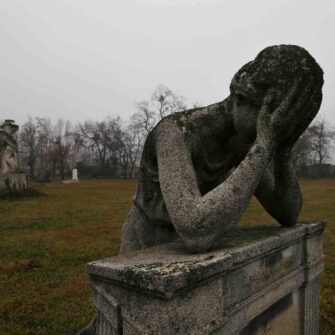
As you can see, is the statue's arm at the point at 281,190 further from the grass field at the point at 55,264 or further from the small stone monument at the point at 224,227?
the grass field at the point at 55,264

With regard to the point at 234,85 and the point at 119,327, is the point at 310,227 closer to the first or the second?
the point at 234,85

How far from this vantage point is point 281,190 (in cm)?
299

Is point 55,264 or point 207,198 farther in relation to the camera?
point 55,264

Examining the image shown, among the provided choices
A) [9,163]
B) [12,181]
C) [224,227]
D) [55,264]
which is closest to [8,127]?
[9,163]

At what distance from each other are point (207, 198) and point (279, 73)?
91 cm

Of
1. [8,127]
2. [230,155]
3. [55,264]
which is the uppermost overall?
[8,127]

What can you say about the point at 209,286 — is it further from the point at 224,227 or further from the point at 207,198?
the point at 207,198

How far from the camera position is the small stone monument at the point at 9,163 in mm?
18922

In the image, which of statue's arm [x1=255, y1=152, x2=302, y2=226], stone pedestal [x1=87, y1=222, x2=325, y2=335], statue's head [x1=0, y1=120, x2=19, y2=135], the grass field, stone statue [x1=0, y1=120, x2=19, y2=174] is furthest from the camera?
statue's head [x1=0, y1=120, x2=19, y2=135]

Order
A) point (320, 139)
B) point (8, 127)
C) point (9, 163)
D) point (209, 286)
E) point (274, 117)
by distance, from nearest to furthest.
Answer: point (209, 286) < point (274, 117) < point (9, 163) < point (8, 127) < point (320, 139)

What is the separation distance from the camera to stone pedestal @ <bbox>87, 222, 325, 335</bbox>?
1813 mm

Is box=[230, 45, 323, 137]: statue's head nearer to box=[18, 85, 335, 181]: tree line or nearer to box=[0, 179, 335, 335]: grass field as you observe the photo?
box=[0, 179, 335, 335]: grass field

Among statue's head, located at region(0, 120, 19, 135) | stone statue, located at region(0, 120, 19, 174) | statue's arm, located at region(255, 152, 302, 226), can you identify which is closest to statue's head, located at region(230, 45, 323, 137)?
statue's arm, located at region(255, 152, 302, 226)

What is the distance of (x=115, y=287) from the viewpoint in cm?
206
